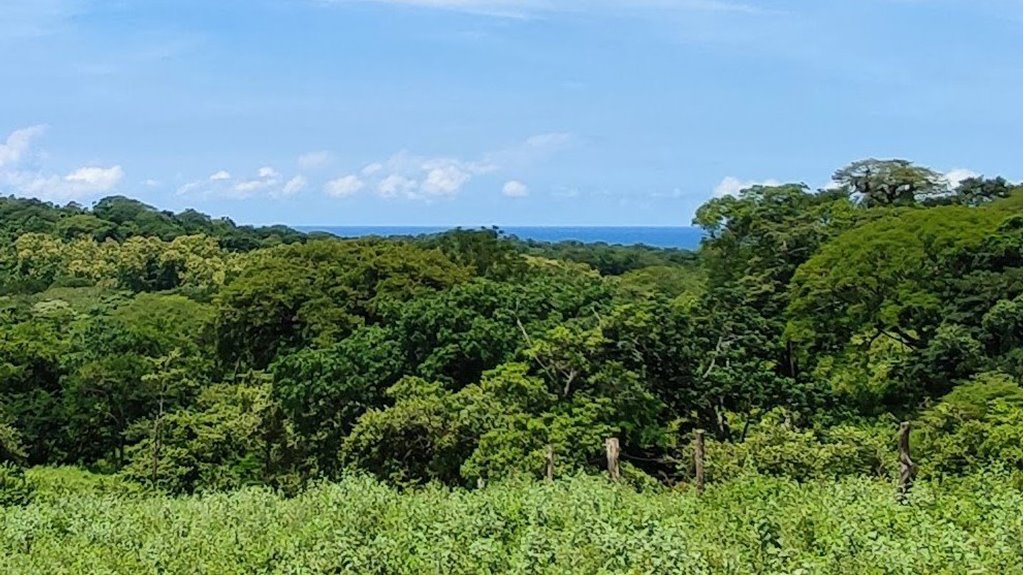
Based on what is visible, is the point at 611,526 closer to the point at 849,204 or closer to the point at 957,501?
the point at 957,501

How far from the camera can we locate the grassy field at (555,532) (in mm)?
5609

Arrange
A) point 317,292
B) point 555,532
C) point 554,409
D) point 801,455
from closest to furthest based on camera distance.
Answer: point 555,532
point 801,455
point 554,409
point 317,292

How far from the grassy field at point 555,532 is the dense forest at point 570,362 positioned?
2.02 meters

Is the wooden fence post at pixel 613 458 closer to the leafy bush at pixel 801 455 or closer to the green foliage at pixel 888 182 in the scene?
the leafy bush at pixel 801 455

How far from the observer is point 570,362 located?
11.9 m

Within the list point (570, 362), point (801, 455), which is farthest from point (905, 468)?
point (570, 362)

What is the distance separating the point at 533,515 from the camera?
23.2 feet

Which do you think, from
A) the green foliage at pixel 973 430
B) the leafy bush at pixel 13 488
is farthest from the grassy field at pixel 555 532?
the leafy bush at pixel 13 488

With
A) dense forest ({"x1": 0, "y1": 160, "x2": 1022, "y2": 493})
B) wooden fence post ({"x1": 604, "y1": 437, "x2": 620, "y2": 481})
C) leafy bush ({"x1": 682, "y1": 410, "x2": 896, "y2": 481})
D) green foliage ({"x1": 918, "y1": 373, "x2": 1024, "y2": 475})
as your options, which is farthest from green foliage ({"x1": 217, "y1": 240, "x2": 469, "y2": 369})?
green foliage ({"x1": 918, "y1": 373, "x2": 1024, "y2": 475})

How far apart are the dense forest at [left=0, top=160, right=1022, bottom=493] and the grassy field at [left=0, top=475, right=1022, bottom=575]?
202 cm

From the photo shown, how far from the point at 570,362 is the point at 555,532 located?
218 inches

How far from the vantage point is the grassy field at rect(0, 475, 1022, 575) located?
5609 millimetres

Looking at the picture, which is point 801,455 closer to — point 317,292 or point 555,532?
point 555,532

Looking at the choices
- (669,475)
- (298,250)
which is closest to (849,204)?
(669,475)
